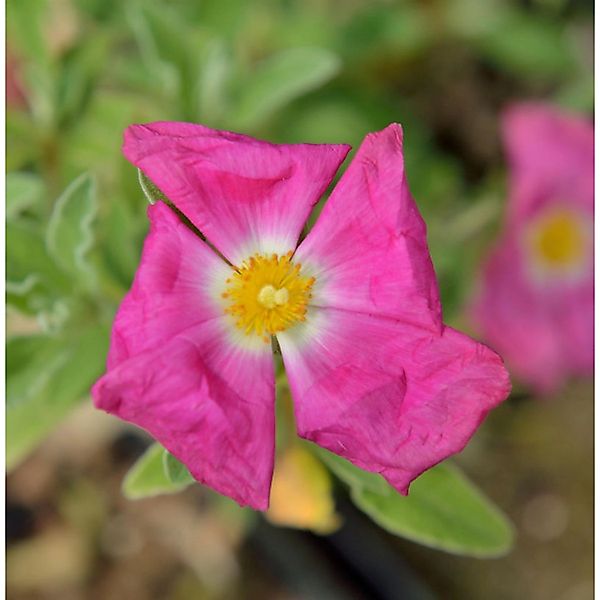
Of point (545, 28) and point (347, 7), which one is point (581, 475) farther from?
point (347, 7)

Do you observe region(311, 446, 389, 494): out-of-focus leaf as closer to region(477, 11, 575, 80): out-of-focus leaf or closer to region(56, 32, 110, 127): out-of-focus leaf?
region(56, 32, 110, 127): out-of-focus leaf

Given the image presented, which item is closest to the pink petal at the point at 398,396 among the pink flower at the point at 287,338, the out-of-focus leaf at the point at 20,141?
the pink flower at the point at 287,338

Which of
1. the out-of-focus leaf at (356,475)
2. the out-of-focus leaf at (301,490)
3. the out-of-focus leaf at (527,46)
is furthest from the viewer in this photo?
the out-of-focus leaf at (527,46)

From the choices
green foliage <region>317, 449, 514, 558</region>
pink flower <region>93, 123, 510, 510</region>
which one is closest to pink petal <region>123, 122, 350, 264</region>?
pink flower <region>93, 123, 510, 510</region>

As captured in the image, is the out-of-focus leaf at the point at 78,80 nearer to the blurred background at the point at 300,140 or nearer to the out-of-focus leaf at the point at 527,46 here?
the blurred background at the point at 300,140

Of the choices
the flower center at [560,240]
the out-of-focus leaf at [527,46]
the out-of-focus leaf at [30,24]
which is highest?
the out-of-focus leaf at [527,46]

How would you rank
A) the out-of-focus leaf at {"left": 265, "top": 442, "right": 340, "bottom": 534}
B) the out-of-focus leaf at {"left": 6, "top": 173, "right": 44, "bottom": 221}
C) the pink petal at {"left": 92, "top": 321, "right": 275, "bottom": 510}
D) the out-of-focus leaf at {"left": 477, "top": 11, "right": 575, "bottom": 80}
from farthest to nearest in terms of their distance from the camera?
the out-of-focus leaf at {"left": 477, "top": 11, "right": 575, "bottom": 80} → the out-of-focus leaf at {"left": 265, "top": 442, "right": 340, "bottom": 534} → the out-of-focus leaf at {"left": 6, "top": 173, "right": 44, "bottom": 221} → the pink petal at {"left": 92, "top": 321, "right": 275, "bottom": 510}
